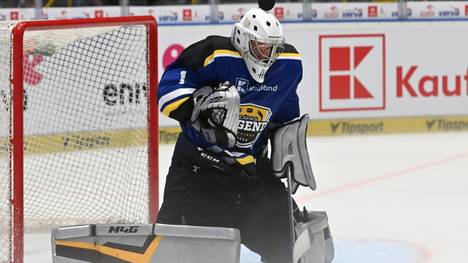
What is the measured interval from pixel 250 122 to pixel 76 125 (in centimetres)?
209

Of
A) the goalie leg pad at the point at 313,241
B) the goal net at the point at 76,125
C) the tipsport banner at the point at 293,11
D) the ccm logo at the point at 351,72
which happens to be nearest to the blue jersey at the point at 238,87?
the goalie leg pad at the point at 313,241

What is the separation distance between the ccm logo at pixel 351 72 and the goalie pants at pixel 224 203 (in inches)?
165

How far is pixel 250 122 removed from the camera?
11.3ft

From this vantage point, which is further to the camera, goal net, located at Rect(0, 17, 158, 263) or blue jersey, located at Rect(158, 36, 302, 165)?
goal net, located at Rect(0, 17, 158, 263)

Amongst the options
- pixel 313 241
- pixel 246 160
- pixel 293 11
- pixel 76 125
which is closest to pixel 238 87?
pixel 246 160

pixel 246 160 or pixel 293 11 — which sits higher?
pixel 293 11

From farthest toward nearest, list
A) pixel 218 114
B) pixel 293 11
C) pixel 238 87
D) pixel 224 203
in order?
pixel 293 11, pixel 224 203, pixel 238 87, pixel 218 114

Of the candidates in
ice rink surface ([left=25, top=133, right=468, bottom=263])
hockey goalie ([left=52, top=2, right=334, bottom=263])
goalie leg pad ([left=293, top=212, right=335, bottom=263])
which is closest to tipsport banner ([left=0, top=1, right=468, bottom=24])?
ice rink surface ([left=25, top=133, right=468, bottom=263])

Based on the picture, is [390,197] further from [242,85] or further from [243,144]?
[242,85]

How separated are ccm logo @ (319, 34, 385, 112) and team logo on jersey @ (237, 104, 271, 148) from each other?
13.8ft

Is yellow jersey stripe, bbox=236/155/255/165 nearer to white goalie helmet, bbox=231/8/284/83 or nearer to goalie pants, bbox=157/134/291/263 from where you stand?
goalie pants, bbox=157/134/291/263

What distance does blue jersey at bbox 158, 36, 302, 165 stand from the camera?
129 inches

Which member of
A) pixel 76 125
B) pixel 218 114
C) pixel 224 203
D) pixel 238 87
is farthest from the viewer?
pixel 76 125

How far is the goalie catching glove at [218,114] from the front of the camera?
3232 mm
